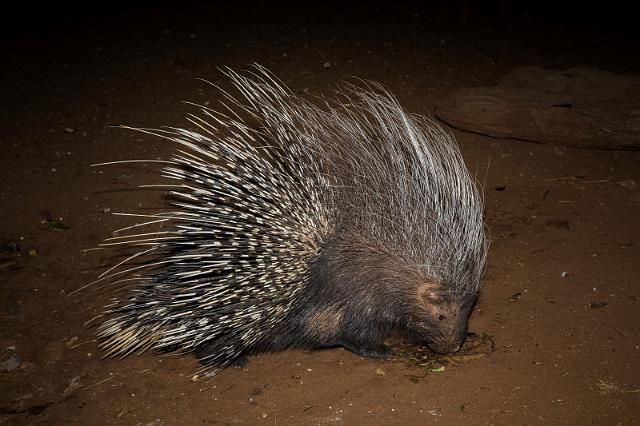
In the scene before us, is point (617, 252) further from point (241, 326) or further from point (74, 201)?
point (74, 201)

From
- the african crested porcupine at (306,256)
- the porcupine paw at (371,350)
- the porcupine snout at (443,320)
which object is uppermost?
the african crested porcupine at (306,256)

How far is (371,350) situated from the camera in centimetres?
306

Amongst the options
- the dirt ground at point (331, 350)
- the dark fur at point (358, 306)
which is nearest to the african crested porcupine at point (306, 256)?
the dark fur at point (358, 306)

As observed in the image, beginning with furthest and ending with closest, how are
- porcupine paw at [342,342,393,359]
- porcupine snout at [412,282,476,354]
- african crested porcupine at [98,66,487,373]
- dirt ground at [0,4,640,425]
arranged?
porcupine paw at [342,342,393,359] < porcupine snout at [412,282,476,354] < african crested porcupine at [98,66,487,373] < dirt ground at [0,4,640,425]

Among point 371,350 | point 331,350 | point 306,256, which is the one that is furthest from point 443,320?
point 306,256

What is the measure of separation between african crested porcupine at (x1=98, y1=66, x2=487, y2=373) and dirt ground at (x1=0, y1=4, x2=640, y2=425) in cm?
18

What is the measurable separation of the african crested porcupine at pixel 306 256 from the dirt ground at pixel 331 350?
0.18m

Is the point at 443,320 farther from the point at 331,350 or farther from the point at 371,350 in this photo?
the point at 331,350

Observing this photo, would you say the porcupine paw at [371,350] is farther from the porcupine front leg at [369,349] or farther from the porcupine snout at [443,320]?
the porcupine snout at [443,320]

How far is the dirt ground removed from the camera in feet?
8.84

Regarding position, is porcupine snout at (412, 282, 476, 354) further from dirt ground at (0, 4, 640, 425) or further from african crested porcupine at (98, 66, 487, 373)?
dirt ground at (0, 4, 640, 425)

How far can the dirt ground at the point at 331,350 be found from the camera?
2.69m

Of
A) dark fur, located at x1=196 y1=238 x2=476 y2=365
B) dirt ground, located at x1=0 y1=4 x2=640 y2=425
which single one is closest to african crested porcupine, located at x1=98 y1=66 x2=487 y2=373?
dark fur, located at x1=196 y1=238 x2=476 y2=365

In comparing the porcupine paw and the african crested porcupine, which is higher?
the african crested porcupine
